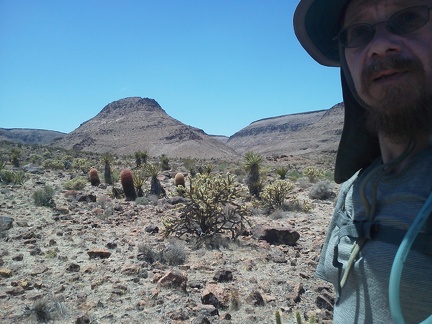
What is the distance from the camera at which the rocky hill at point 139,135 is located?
89250 mm

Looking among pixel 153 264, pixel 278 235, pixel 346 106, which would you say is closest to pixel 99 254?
pixel 153 264

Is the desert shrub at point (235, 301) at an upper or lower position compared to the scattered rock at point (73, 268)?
lower

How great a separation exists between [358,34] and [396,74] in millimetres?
322

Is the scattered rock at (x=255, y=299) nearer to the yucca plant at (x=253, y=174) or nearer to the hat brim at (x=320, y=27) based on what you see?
the hat brim at (x=320, y=27)

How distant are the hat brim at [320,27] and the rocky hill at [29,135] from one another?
130586 mm

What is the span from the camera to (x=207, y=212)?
25.6 feet

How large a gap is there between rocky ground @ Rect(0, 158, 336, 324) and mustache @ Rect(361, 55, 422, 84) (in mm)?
1942

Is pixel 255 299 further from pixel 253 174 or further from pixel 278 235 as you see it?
pixel 253 174

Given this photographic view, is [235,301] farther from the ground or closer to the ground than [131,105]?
closer to the ground

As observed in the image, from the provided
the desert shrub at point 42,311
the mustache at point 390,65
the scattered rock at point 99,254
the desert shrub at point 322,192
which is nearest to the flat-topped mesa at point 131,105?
the desert shrub at point 322,192

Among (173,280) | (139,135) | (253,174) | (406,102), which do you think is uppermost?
(139,135)

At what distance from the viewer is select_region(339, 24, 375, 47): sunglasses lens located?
5.14 feet

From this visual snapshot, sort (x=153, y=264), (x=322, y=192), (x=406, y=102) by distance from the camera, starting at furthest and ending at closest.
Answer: (x=322, y=192)
(x=153, y=264)
(x=406, y=102)

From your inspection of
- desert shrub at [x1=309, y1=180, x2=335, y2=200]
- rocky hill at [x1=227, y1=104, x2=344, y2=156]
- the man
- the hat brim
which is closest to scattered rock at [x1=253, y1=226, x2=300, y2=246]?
the hat brim
